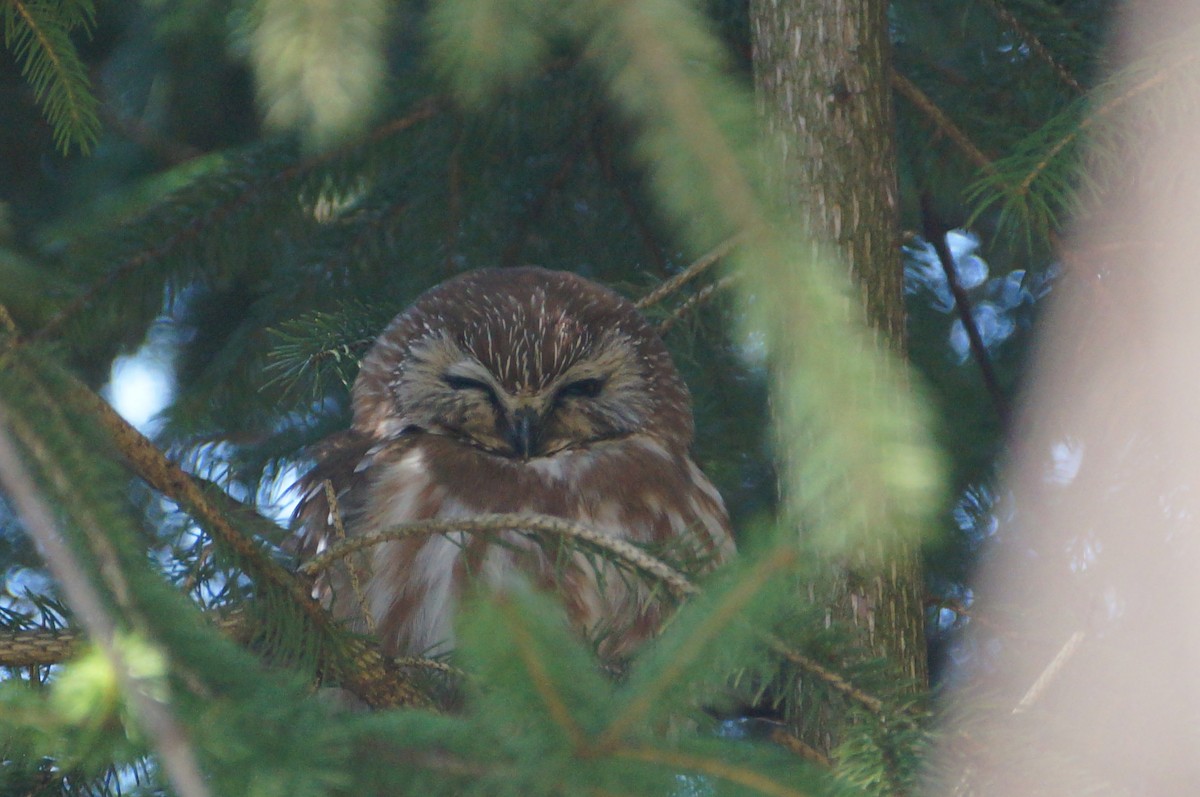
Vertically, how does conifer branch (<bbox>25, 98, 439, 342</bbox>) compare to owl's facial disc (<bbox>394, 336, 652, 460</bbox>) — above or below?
→ above

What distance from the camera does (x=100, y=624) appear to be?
1.11 m

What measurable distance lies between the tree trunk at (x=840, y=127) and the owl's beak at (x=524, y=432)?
0.99m

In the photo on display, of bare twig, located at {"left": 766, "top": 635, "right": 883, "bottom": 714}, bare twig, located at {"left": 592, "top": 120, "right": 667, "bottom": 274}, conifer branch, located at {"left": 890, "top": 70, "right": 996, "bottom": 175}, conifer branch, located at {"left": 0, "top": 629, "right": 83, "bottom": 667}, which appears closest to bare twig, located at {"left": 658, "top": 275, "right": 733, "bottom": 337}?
bare twig, located at {"left": 592, "top": 120, "right": 667, "bottom": 274}

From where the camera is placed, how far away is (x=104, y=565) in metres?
1.17

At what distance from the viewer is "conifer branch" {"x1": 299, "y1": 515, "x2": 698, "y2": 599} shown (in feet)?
5.38

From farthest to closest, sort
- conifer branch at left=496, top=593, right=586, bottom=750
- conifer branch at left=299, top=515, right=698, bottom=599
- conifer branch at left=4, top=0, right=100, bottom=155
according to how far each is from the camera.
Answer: conifer branch at left=4, top=0, right=100, bottom=155, conifer branch at left=299, top=515, right=698, bottom=599, conifer branch at left=496, top=593, right=586, bottom=750

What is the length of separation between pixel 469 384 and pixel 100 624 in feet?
7.41

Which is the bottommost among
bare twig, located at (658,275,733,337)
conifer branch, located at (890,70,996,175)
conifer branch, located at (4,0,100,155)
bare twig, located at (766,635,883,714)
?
bare twig, located at (766,635,883,714)

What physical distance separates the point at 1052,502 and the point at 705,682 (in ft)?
7.52

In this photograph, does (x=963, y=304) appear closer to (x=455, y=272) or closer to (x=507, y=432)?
(x=507, y=432)

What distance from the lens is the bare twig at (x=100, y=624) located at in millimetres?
1063

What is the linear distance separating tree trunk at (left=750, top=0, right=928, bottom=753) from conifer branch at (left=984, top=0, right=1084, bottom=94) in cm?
28

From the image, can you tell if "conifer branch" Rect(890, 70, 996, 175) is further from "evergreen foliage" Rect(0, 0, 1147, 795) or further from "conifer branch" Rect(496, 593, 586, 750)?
"conifer branch" Rect(496, 593, 586, 750)

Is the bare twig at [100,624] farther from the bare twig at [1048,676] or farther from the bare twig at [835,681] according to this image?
the bare twig at [1048,676]
